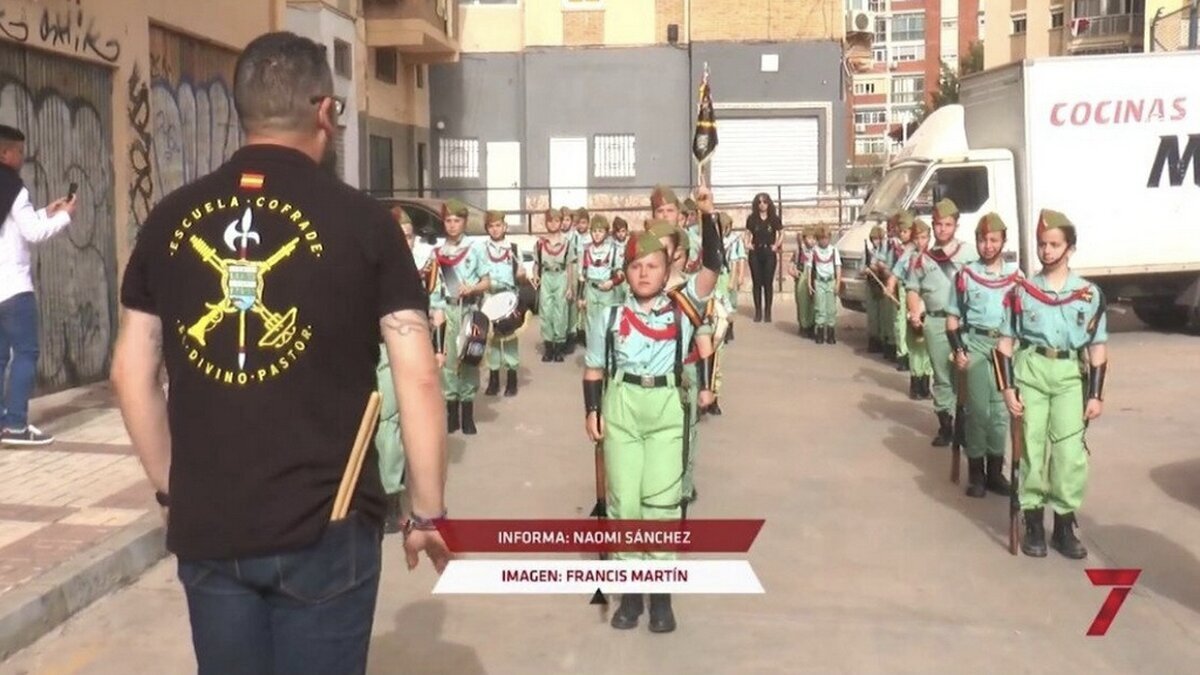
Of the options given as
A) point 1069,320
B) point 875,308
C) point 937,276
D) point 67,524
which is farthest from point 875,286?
point 67,524

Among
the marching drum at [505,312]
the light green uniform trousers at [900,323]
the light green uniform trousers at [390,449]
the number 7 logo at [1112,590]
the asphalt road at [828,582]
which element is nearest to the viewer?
the asphalt road at [828,582]

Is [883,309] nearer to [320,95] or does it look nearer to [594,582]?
[594,582]

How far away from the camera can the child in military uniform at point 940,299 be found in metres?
10.6

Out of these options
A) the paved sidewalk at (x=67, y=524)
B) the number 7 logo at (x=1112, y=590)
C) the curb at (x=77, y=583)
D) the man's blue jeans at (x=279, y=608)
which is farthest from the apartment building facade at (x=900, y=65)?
the man's blue jeans at (x=279, y=608)

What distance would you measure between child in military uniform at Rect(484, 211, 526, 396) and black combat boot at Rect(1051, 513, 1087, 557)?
5.47 m

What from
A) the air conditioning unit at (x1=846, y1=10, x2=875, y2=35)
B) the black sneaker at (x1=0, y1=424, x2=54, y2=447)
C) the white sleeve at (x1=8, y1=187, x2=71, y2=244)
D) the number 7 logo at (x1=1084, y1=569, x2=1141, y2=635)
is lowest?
the number 7 logo at (x1=1084, y1=569, x2=1141, y2=635)

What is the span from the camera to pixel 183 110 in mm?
14633

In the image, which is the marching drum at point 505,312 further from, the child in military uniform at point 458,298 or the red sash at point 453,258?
the red sash at point 453,258

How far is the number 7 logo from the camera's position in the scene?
250 inches

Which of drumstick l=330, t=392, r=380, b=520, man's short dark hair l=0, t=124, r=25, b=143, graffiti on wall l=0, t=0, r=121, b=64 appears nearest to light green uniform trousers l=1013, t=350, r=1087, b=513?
drumstick l=330, t=392, r=380, b=520

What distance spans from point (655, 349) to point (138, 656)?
2592mm

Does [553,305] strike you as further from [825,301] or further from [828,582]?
[828,582]

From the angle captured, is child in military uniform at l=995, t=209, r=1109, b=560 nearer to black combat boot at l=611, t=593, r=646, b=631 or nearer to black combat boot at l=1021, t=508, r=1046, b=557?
black combat boot at l=1021, t=508, r=1046, b=557

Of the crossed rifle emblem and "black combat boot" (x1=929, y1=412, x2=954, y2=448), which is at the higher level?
the crossed rifle emblem
